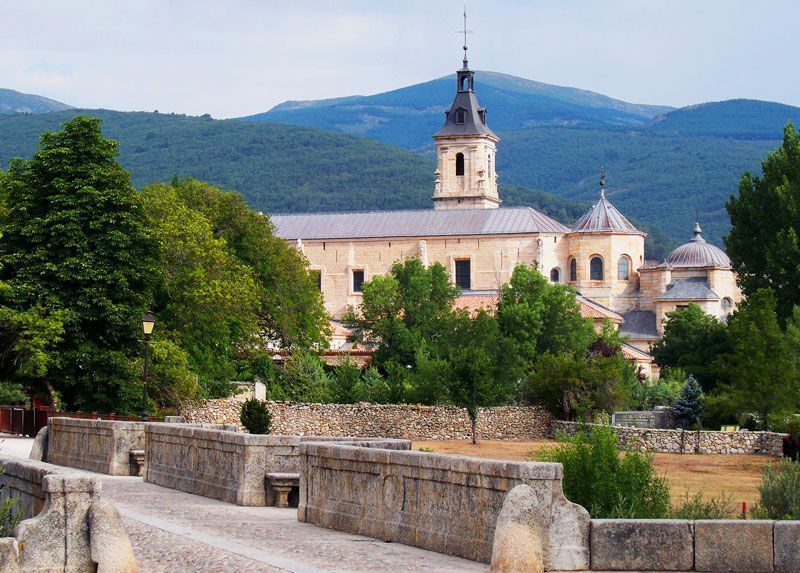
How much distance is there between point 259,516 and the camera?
16656 mm

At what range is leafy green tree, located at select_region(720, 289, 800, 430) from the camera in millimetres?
42906

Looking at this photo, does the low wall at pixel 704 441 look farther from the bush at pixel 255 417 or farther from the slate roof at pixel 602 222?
the slate roof at pixel 602 222

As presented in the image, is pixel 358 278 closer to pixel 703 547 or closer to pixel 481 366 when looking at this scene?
pixel 481 366

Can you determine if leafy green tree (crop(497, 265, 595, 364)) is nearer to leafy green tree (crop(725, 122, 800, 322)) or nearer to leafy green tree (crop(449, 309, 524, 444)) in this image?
leafy green tree (crop(449, 309, 524, 444))

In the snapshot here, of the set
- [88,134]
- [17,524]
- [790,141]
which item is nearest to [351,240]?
[790,141]

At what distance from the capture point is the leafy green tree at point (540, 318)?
66.6 m

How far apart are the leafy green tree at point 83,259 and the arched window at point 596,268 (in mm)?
62386

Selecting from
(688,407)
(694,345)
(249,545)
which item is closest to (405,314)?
(694,345)

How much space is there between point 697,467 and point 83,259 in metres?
16.9

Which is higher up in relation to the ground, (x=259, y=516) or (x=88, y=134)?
(x=88, y=134)

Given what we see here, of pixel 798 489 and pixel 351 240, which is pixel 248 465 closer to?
pixel 798 489

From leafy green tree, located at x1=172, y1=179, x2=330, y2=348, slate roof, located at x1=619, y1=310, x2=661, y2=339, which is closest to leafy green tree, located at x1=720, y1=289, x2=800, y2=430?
leafy green tree, located at x1=172, y1=179, x2=330, y2=348

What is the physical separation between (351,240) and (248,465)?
86.0 m

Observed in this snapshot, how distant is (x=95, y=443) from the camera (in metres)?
24.2
